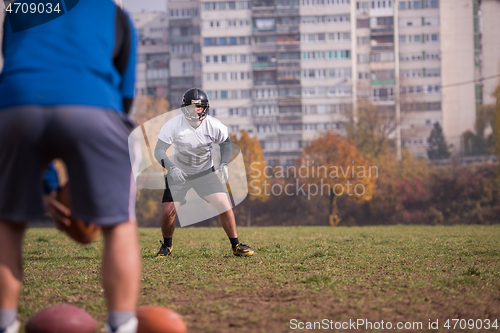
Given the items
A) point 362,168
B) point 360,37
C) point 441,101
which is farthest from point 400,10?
point 362,168

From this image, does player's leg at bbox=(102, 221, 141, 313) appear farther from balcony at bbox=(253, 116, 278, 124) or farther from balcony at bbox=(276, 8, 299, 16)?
balcony at bbox=(276, 8, 299, 16)

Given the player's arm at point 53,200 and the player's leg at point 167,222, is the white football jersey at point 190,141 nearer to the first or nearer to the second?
the player's leg at point 167,222

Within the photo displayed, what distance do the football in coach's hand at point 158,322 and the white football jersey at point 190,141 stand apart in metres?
4.48

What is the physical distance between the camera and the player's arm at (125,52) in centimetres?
280

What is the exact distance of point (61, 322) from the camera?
2953 mm

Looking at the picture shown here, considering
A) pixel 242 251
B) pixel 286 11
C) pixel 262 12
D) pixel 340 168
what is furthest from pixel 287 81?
pixel 242 251

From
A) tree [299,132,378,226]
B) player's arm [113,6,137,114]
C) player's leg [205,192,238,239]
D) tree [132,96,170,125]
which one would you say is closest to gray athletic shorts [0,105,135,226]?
player's arm [113,6,137,114]

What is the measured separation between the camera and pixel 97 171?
248 centimetres

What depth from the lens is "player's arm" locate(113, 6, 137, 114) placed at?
110 inches

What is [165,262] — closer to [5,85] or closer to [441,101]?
[5,85]

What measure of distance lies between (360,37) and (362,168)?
146 ft

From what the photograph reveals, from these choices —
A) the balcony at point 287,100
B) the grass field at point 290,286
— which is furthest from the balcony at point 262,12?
the grass field at point 290,286

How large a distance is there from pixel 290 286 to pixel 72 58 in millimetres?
3165

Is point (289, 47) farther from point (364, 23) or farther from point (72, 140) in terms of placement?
point (72, 140)
